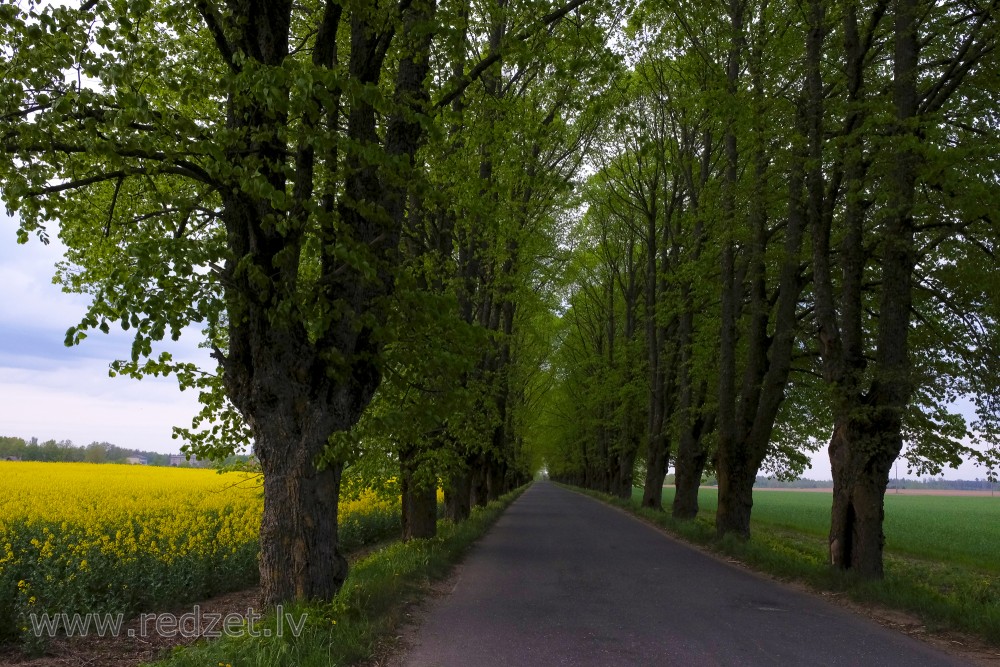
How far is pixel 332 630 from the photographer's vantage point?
5.55m

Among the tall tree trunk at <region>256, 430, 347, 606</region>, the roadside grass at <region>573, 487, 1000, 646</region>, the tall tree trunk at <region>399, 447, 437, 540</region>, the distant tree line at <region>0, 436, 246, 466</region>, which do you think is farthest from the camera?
the distant tree line at <region>0, 436, 246, 466</region>

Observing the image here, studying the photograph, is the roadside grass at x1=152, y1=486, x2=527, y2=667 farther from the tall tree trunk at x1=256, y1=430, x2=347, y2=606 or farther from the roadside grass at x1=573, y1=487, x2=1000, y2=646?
the roadside grass at x1=573, y1=487, x2=1000, y2=646

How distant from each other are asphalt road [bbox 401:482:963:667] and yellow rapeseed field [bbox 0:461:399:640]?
3473 millimetres

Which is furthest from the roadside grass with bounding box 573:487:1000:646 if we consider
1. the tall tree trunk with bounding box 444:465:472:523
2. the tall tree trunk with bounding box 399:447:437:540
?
the tall tree trunk with bounding box 399:447:437:540

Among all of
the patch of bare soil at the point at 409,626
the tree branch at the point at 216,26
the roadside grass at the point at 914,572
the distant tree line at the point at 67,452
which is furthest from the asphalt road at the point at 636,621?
the distant tree line at the point at 67,452

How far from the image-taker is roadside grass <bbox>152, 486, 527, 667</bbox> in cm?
479

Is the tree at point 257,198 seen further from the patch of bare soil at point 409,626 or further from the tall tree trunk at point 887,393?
the tall tree trunk at point 887,393

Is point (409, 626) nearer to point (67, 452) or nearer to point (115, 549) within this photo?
point (115, 549)

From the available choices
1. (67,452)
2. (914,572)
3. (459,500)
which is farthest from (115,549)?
(67,452)

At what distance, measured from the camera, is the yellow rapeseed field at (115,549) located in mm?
8117

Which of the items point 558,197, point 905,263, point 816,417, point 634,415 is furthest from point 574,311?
point 905,263

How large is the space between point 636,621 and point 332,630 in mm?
3327

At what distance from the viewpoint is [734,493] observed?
1450cm

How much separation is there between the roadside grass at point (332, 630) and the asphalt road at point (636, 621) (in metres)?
0.42
